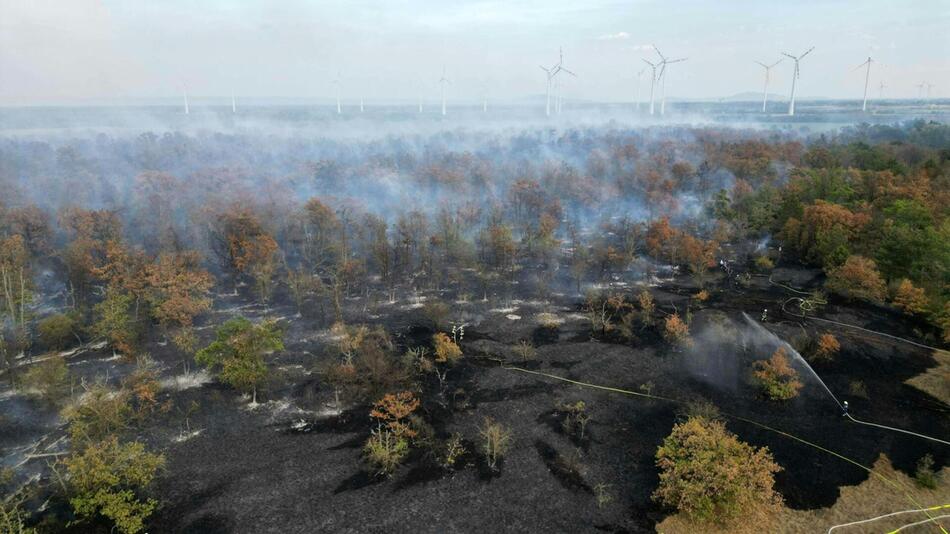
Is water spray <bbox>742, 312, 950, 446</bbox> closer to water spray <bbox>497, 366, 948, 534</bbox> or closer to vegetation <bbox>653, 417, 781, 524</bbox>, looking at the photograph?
water spray <bbox>497, 366, 948, 534</bbox>

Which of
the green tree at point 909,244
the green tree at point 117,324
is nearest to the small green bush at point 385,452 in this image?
the green tree at point 117,324

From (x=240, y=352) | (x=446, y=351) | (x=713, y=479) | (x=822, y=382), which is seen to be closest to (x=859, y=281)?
(x=822, y=382)

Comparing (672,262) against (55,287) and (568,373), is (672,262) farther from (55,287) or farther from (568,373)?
(55,287)

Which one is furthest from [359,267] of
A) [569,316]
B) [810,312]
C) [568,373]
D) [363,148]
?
[363,148]

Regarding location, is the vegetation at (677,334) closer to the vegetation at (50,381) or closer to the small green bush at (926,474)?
the small green bush at (926,474)

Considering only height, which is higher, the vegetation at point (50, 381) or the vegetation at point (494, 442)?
the vegetation at point (50, 381)

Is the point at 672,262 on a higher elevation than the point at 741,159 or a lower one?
lower

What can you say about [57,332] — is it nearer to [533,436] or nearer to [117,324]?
[117,324]

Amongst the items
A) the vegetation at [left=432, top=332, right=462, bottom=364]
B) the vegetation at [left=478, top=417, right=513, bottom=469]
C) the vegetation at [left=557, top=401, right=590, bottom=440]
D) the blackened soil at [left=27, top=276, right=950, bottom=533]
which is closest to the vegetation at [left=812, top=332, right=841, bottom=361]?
the blackened soil at [left=27, top=276, right=950, bottom=533]
